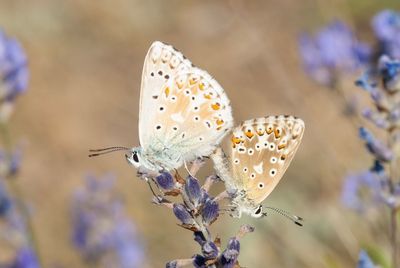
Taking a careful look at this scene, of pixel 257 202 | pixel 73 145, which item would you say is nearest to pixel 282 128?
pixel 257 202

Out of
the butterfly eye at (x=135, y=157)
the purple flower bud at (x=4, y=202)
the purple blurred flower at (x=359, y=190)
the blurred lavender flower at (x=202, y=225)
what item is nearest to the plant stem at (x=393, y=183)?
the blurred lavender flower at (x=202, y=225)

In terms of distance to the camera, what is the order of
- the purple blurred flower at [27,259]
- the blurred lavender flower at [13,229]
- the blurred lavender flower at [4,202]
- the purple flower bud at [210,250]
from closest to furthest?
the purple flower bud at [210,250] < the purple blurred flower at [27,259] < the blurred lavender flower at [13,229] < the blurred lavender flower at [4,202]

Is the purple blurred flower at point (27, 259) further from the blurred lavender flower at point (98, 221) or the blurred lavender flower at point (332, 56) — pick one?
the blurred lavender flower at point (332, 56)

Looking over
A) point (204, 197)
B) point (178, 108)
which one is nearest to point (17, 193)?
point (178, 108)

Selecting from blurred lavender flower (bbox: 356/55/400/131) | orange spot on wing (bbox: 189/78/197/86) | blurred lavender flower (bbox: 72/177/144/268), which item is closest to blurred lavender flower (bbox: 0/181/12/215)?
blurred lavender flower (bbox: 72/177/144/268)

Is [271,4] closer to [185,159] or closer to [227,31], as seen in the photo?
[227,31]
